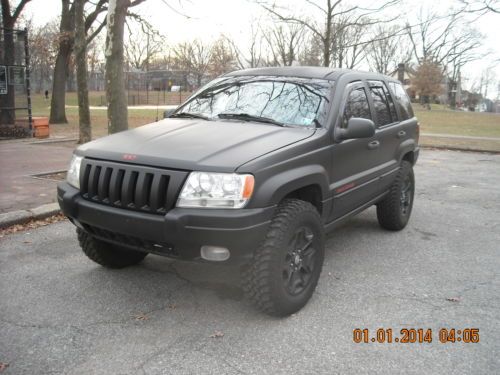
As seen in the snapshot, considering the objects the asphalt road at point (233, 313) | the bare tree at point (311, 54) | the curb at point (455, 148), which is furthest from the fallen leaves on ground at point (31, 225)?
the bare tree at point (311, 54)

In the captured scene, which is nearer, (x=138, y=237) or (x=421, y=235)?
(x=138, y=237)

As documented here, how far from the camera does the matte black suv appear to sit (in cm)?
299

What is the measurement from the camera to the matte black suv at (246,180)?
9.80 feet

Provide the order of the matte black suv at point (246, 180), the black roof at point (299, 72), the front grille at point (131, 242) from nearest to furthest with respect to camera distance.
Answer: the matte black suv at point (246, 180)
the front grille at point (131, 242)
the black roof at point (299, 72)

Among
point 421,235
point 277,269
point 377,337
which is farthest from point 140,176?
point 421,235

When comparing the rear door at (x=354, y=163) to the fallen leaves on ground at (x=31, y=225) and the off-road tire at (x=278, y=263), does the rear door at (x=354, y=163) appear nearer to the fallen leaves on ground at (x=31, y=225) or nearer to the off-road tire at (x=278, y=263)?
the off-road tire at (x=278, y=263)

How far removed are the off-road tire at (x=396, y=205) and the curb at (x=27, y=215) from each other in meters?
3.98

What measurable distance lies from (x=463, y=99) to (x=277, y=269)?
93.4 metres

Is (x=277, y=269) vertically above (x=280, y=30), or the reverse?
(x=280, y=30)

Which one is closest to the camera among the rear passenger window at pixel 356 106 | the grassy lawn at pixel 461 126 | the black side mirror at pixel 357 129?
the black side mirror at pixel 357 129

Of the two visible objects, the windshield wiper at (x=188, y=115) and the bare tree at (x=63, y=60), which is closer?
the windshield wiper at (x=188, y=115)

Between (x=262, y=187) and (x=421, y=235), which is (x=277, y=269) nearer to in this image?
(x=262, y=187)

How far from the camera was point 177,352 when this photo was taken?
9.56ft
